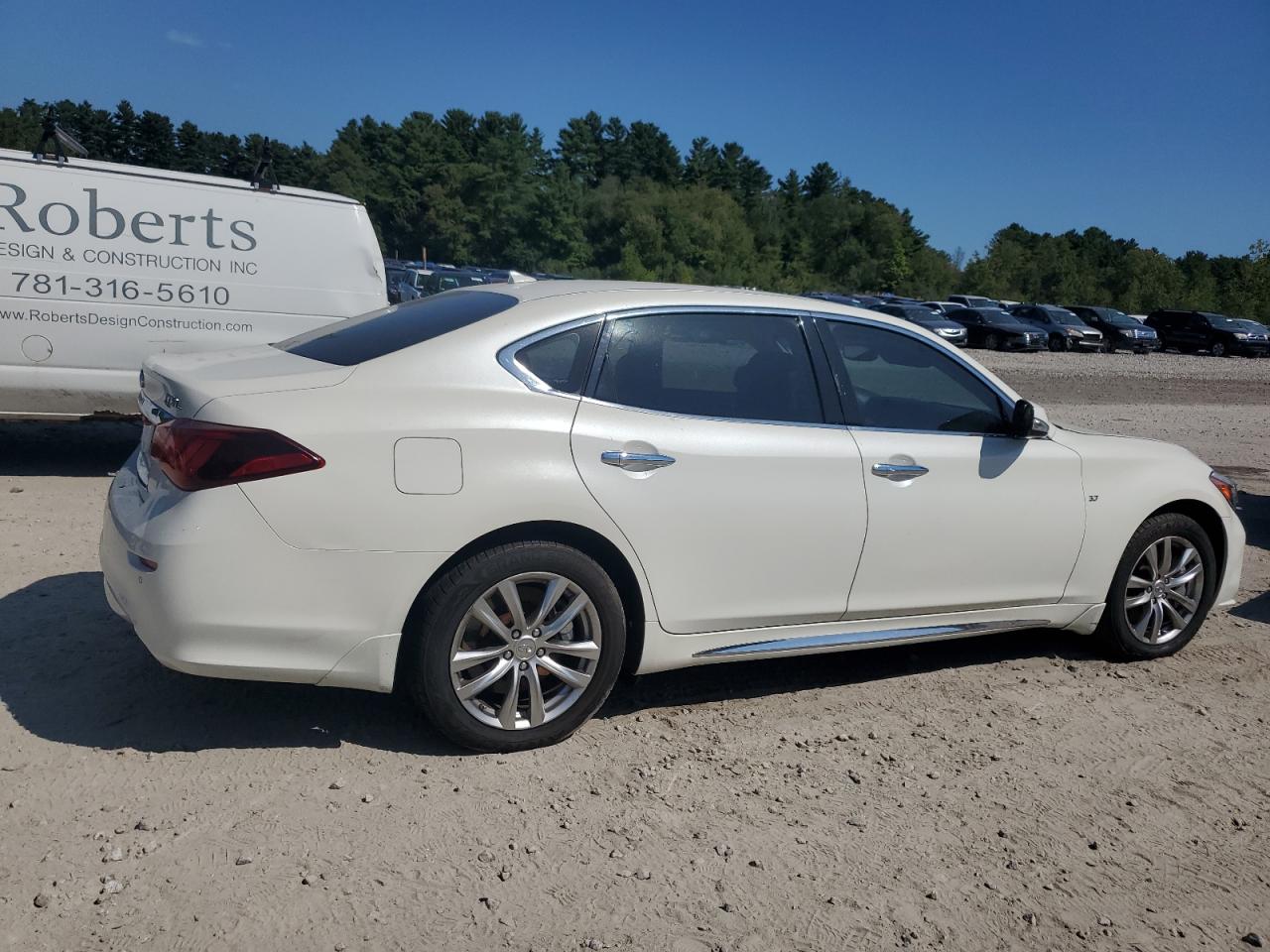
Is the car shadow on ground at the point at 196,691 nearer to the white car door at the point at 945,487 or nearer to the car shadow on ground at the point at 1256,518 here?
the white car door at the point at 945,487

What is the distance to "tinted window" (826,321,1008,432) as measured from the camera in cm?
459

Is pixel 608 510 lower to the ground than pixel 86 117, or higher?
lower

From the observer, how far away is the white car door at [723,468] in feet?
13.1

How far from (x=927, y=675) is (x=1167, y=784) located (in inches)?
46.8

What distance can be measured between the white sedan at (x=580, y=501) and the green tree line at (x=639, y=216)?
69170 millimetres

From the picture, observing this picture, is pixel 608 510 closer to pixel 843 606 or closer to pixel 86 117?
pixel 843 606

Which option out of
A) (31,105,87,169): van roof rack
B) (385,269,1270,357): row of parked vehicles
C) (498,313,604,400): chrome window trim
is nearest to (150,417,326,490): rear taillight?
(498,313,604,400): chrome window trim

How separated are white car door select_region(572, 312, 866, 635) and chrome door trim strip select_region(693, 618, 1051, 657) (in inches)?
3.6

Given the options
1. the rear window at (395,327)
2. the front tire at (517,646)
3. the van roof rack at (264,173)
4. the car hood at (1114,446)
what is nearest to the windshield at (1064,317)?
the van roof rack at (264,173)

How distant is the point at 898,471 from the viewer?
4.49 meters

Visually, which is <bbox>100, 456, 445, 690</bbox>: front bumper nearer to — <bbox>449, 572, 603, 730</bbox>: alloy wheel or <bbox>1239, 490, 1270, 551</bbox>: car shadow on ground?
<bbox>449, 572, 603, 730</bbox>: alloy wheel

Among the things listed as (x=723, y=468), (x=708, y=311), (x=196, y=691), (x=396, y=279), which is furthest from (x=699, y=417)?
(x=396, y=279)

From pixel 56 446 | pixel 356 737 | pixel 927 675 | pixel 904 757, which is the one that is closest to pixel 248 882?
pixel 356 737

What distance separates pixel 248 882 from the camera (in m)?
3.07
